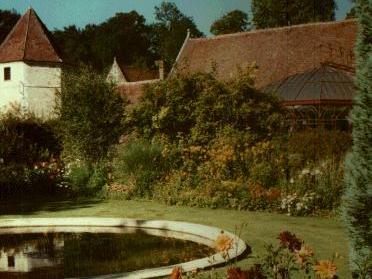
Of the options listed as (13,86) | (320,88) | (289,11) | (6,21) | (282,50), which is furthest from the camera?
(6,21)

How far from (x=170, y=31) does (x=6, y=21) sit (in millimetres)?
24302

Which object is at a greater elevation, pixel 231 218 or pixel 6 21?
pixel 6 21

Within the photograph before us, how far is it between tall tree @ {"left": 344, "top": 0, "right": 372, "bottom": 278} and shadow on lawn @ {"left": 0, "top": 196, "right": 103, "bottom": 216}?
30.3 feet

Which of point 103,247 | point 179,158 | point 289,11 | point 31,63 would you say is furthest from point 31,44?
point 103,247

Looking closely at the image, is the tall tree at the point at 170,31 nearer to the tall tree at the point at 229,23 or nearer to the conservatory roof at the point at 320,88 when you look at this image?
the tall tree at the point at 229,23

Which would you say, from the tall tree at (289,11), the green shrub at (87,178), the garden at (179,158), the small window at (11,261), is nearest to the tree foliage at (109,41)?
the tall tree at (289,11)

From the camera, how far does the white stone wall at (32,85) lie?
37.0m

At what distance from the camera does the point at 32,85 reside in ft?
124

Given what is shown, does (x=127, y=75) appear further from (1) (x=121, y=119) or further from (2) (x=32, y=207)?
(2) (x=32, y=207)

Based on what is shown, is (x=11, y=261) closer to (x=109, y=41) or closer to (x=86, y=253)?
(x=86, y=253)

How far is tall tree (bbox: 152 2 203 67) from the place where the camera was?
70.3m

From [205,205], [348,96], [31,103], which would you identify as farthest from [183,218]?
[31,103]

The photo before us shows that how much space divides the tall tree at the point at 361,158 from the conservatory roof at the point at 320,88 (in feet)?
55.2

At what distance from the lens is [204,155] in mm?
15578
